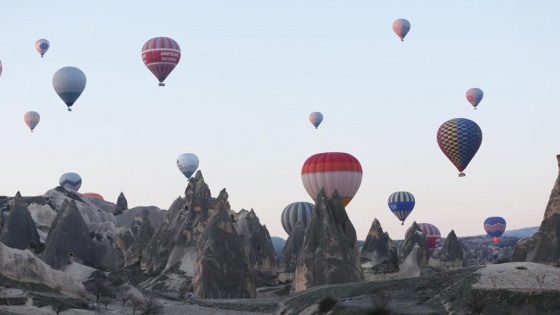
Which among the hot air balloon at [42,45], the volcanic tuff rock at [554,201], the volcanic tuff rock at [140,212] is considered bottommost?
the volcanic tuff rock at [554,201]

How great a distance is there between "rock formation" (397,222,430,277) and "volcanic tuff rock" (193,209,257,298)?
27.0 m

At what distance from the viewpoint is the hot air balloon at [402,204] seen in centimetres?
15099

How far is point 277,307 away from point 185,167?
91279mm

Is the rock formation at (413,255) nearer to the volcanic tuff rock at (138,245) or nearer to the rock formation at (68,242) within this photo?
the volcanic tuff rock at (138,245)

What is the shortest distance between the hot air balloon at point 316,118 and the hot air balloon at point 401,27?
24286 mm

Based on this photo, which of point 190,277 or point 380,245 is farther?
point 380,245

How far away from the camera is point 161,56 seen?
113062 mm

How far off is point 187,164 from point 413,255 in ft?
186

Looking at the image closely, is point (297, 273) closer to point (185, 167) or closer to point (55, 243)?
point (55, 243)

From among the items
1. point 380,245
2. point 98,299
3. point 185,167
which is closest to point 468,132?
point 380,245

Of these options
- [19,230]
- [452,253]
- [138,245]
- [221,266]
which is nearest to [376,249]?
[452,253]

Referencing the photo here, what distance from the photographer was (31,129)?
15675 cm

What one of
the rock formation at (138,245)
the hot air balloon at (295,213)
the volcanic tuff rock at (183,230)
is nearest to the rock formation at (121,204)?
the hot air balloon at (295,213)

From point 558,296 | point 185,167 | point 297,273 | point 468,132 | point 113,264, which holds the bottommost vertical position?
point 558,296
